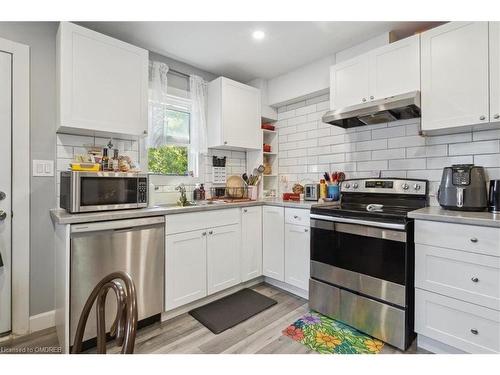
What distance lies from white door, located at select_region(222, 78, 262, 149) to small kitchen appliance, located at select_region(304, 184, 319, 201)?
0.81 m

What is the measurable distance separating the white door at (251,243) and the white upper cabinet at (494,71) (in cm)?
196

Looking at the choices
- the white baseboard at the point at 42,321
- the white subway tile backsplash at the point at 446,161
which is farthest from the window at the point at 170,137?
the white subway tile backsplash at the point at 446,161

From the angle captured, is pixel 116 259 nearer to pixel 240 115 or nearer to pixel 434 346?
pixel 240 115

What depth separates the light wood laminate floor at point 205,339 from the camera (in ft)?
5.92

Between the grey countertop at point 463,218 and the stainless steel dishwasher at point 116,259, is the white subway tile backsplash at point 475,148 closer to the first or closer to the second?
the grey countertop at point 463,218

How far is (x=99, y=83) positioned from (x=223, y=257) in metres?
1.76

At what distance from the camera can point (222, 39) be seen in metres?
2.42

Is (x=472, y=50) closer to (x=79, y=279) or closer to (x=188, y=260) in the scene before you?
(x=188, y=260)

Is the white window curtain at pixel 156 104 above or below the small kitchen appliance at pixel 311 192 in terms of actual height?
above

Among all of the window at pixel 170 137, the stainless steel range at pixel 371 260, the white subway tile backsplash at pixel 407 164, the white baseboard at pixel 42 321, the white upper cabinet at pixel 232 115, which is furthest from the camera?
the white upper cabinet at pixel 232 115

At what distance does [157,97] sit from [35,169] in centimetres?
118

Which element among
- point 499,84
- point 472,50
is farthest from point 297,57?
point 499,84

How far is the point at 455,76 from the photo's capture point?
186 cm
